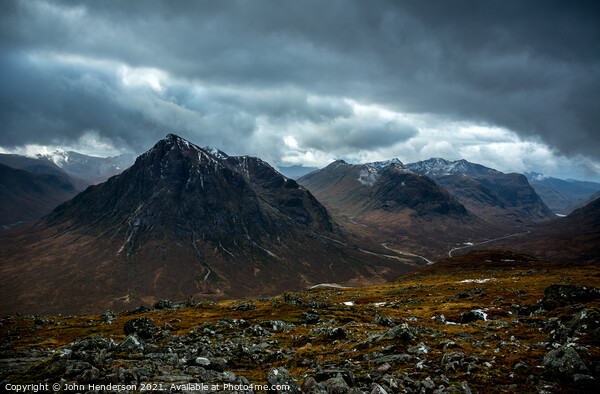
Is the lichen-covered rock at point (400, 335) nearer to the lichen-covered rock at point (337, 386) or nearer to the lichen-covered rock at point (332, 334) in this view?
the lichen-covered rock at point (332, 334)

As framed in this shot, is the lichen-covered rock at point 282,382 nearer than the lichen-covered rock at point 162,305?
Yes

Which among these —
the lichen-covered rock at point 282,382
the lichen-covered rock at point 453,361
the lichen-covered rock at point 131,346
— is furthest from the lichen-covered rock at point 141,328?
the lichen-covered rock at point 453,361

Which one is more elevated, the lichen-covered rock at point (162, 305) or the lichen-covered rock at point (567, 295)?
the lichen-covered rock at point (567, 295)

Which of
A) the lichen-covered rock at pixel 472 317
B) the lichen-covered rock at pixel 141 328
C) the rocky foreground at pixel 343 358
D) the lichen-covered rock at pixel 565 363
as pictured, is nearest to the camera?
the lichen-covered rock at pixel 565 363

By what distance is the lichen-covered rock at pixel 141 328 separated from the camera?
38.9 meters

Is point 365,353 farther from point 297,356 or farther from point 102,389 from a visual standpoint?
point 102,389

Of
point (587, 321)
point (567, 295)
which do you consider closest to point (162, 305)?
point (587, 321)

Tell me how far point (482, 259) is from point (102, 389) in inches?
8930

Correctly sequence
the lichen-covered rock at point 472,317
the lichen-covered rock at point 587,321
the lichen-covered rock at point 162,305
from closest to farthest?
the lichen-covered rock at point 587,321, the lichen-covered rock at point 472,317, the lichen-covered rock at point 162,305

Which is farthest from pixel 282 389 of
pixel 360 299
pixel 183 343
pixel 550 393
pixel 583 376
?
pixel 360 299

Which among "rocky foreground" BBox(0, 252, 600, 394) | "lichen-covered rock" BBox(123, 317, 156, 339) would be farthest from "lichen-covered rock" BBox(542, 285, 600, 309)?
"lichen-covered rock" BBox(123, 317, 156, 339)

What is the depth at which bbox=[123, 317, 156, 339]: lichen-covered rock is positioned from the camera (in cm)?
3891

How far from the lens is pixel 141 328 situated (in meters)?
39.8

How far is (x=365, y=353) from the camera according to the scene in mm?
27297
